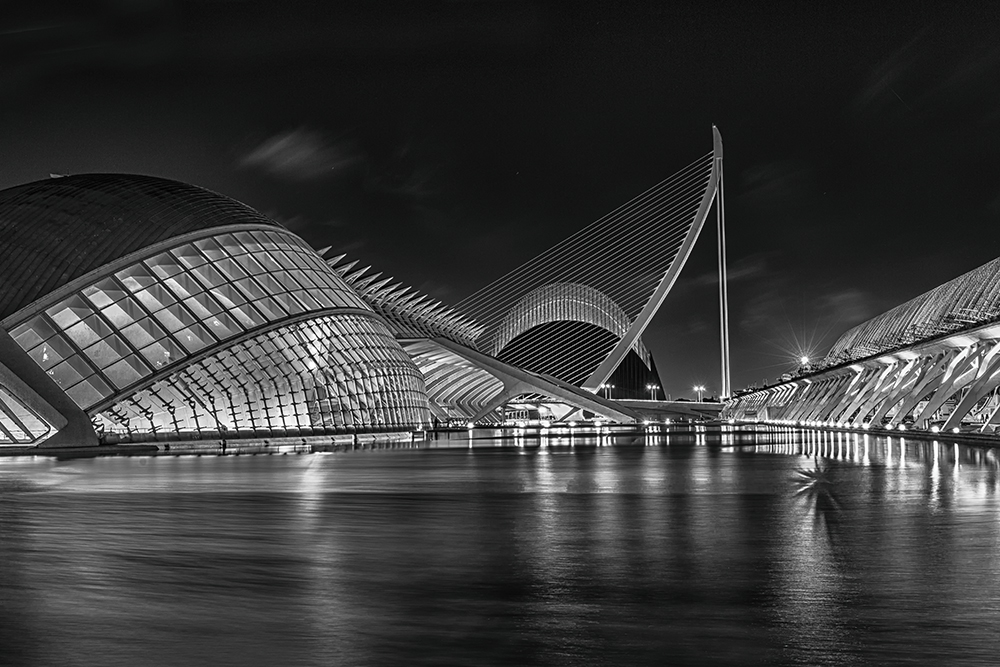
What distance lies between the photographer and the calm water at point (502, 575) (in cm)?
620

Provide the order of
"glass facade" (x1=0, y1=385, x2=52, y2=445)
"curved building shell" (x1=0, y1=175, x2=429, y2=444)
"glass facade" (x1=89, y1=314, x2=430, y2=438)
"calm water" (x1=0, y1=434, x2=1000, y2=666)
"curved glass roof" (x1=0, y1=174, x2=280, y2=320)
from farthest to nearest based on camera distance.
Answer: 1. "glass facade" (x1=89, y1=314, x2=430, y2=438)
2. "curved glass roof" (x1=0, y1=174, x2=280, y2=320)
3. "curved building shell" (x1=0, y1=175, x2=429, y2=444)
4. "glass facade" (x1=0, y1=385, x2=52, y2=445)
5. "calm water" (x1=0, y1=434, x2=1000, y2=666)

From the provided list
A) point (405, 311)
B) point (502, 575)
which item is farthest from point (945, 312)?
point (502, 575)

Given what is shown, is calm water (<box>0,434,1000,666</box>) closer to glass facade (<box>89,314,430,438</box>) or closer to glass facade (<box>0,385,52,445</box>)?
glass facade (<box>0,385,52,445</box>)

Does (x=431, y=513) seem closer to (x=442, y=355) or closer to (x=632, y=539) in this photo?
(x=632, y=539)

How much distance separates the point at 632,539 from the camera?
444 inches

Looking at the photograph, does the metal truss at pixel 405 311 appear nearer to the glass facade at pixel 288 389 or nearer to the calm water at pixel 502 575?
the glass facade at pixel 288 389

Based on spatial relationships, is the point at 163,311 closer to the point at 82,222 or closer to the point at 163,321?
the point at 163,321

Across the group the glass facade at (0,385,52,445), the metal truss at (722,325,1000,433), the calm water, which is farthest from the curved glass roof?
the metal truss at (722,325,1000,433)

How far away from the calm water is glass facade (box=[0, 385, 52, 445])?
61.0 feet

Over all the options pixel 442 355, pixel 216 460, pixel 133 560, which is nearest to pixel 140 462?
pixel 216 460

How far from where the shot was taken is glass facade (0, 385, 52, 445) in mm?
35844

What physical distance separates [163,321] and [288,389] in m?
6.55

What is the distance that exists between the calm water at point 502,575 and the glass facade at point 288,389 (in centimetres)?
2250

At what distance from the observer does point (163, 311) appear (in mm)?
42469
